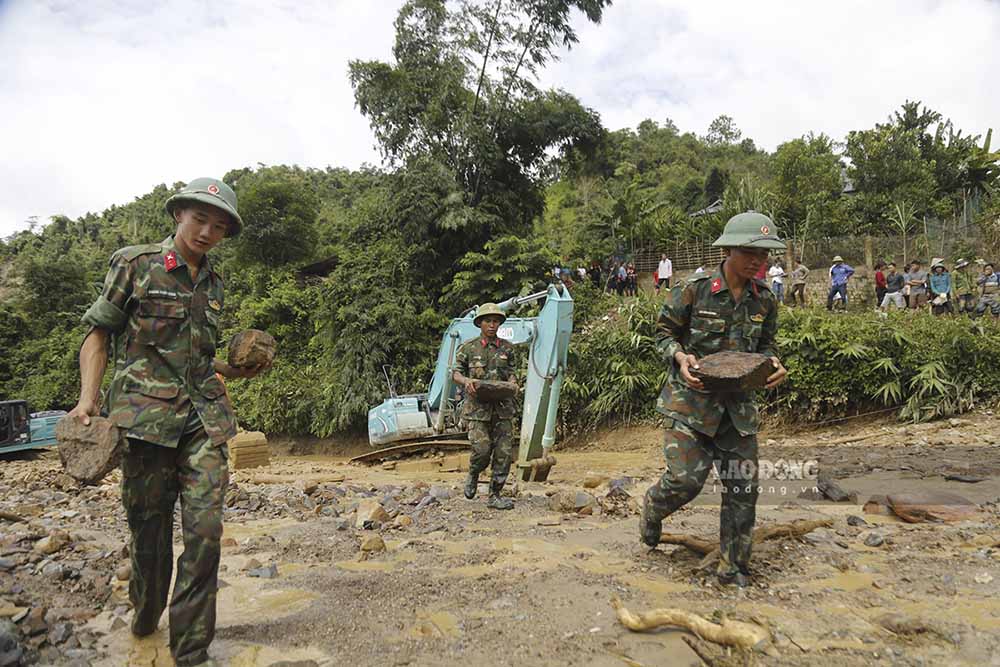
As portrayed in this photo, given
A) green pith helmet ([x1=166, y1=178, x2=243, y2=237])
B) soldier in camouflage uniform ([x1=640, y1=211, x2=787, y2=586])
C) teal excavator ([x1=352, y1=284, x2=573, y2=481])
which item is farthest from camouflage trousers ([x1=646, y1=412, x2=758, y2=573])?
teal excavator ([x1=352, y1=284, x2=573, y2=481])

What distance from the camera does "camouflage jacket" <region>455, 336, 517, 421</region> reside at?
6.29 m

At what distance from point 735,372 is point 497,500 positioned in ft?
11.0

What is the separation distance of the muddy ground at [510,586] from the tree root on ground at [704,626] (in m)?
0.05

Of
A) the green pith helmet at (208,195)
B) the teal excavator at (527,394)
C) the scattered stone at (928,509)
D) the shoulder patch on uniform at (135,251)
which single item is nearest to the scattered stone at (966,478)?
the scattered stone at (928,509)

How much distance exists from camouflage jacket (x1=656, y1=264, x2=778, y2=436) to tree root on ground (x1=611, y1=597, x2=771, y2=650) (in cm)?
102

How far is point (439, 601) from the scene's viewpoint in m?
3.39

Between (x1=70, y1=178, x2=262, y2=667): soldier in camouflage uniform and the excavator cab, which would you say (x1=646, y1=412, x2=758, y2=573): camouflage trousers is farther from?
the excavator cab

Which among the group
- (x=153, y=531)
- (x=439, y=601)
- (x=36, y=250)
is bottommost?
(x=439, y=601)

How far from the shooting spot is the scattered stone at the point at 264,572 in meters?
3.93

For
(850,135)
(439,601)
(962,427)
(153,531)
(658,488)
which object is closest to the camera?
(153,531)

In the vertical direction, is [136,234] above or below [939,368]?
above

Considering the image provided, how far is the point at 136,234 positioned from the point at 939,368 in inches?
1503

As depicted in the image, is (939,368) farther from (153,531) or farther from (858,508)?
(153,531)

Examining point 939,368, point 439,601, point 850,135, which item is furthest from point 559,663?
point 850,135
